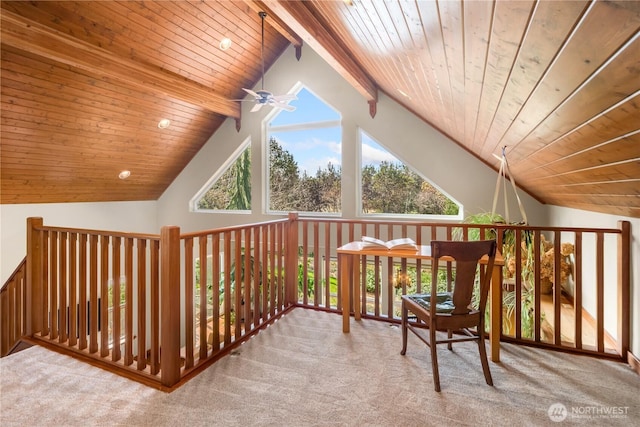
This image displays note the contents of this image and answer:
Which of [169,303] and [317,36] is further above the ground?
[317,36]

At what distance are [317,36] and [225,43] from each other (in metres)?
2.14

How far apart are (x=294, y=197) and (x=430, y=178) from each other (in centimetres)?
249

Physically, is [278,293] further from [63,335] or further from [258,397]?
[63,335]

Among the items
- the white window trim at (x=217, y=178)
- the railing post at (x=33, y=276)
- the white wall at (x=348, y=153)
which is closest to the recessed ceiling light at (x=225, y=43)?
the white wall at (x=348, y=153)

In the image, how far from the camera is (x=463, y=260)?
6.84 ft

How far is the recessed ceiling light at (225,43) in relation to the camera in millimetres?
4715

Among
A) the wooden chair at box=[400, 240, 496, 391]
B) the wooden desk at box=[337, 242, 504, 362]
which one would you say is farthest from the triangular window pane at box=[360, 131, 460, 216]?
the wooden chair at box=[400, 240, 496, 391]

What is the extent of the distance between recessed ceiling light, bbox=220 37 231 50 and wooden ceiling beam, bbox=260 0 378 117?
137 centimetres

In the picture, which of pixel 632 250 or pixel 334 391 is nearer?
pixel 334 391

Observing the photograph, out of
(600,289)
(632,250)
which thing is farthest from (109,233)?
(632,250)

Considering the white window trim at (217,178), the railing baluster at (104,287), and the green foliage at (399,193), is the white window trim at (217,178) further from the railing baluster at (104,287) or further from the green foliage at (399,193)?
the railing baluster at (104,287)

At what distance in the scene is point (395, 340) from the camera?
2.80m

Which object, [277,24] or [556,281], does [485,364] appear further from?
[277,24]

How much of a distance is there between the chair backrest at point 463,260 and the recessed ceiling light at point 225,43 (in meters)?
4.40
